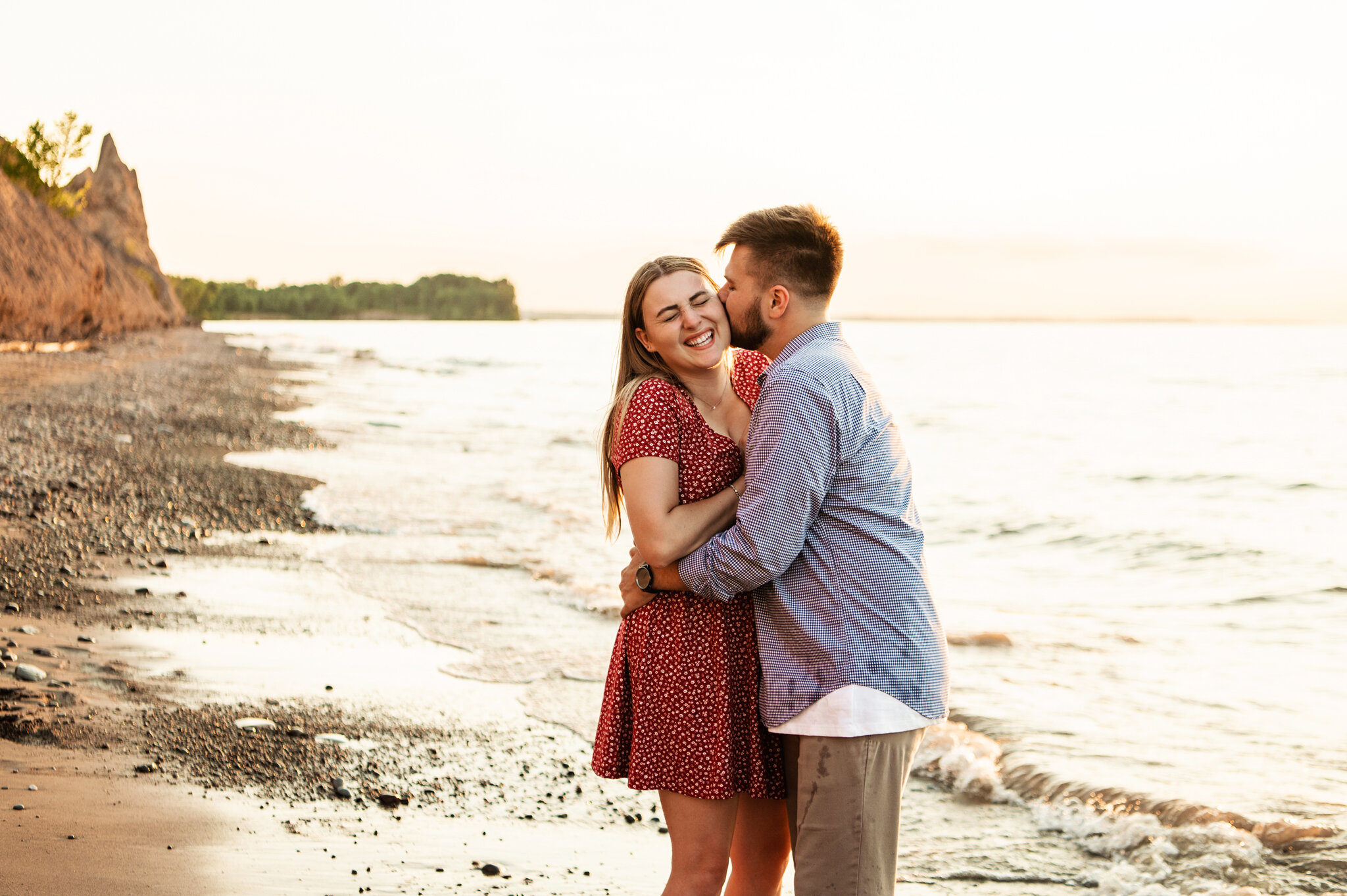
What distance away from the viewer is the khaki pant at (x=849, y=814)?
243cm

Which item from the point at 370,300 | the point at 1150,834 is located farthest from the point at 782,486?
the point at 370,300

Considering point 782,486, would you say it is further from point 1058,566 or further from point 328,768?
point 1058,566

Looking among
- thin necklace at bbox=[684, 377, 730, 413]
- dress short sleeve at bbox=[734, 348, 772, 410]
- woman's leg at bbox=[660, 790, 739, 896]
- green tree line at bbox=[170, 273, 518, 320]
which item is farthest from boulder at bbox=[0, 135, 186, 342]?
green tree line at bbox=[170, 273, 518, 320]

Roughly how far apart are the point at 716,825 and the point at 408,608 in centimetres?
504

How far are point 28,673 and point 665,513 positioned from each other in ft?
12.4

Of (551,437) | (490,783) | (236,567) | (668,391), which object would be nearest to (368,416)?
(551,437)

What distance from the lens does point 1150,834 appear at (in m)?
4.47

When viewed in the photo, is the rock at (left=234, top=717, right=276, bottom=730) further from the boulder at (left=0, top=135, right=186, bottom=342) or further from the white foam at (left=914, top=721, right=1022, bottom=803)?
the boulder at (left=0, top=135, right=186, bottom=342)

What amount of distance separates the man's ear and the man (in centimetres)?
38

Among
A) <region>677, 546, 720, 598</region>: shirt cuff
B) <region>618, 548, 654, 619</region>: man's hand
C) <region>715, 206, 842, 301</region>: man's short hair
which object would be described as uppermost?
<region>715, 206, 842, 301</region>: man's short hair

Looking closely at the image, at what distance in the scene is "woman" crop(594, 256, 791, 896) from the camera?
8.57 feet

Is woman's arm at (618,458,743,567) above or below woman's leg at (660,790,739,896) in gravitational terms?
above

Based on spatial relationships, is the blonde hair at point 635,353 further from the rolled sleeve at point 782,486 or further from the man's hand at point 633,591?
the rolled sleeve at point 782,486

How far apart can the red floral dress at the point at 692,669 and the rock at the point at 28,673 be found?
3511mm
